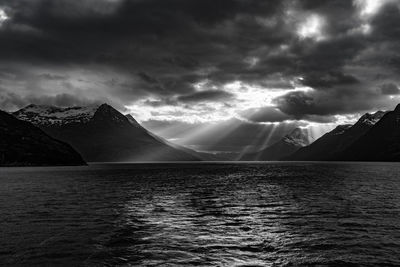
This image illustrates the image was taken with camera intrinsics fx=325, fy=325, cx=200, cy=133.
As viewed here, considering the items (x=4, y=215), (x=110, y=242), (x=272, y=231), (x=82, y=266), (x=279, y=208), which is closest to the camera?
(x=82, y=266)

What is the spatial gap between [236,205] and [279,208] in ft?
23.6

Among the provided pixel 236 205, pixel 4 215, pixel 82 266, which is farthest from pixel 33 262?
pixel 236 205

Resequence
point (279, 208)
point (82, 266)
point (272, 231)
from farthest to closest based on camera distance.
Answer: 1. point (279, 208)
2. point (272, 231)
3. point (82, 266)

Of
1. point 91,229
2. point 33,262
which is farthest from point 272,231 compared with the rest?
point 33,262

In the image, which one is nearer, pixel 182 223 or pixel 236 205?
pixel 182 223

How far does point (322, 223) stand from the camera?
3647 cm

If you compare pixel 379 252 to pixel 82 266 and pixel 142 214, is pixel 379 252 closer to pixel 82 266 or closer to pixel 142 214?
pixel 82 266

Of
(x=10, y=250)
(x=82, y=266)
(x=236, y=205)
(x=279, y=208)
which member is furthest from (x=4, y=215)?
(x=279, y=208)

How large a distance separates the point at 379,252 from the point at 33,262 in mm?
24860

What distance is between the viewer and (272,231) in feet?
105

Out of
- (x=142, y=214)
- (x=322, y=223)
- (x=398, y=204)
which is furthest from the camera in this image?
(x=398, y=204)

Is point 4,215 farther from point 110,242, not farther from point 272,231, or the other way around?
point 272,231

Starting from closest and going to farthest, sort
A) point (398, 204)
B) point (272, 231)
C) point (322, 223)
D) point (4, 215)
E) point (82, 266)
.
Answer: point (82, 266) → point (272, 231) → point (322, 223) → point (4, 215) → point (398, 204)

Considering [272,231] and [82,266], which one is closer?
[82,266]
